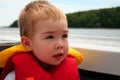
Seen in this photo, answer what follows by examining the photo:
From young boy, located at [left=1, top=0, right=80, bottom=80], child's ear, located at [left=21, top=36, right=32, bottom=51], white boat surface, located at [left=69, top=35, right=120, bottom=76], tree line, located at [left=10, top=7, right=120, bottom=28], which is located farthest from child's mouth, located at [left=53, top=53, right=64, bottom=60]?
tree line, located at [left=10, top=7, right=120, bottom=28]

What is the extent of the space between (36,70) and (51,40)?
0.17 m

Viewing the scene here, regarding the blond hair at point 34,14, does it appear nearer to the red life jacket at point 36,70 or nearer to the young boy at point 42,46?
the young boy at point 42,46

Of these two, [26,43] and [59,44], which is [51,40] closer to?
[59,44]

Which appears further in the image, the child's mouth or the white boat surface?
the white boat surface

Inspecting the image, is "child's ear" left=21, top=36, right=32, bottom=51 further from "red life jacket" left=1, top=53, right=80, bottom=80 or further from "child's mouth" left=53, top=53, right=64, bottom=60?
"child's mouth" left=53, top=53, right=64, bottom=60

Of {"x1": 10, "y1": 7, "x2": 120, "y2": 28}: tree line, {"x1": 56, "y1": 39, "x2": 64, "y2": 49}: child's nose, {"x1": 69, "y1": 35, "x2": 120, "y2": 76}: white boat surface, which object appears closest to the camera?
{"x1": 56, "y1": 39, "x2": 64, "y2": 49}: child's nose

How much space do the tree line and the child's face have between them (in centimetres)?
117

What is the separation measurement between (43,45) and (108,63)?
16.6 inches

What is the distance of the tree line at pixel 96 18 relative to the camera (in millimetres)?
2438

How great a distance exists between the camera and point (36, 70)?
1300mm

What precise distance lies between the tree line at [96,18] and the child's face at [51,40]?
117 centimetres

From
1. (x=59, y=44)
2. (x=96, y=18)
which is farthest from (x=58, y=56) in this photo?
(x=96, y=18)

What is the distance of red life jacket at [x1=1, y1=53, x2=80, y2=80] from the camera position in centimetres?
129

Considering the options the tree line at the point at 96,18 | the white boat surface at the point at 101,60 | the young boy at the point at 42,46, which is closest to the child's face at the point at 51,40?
the young boy at the point at 42,46
